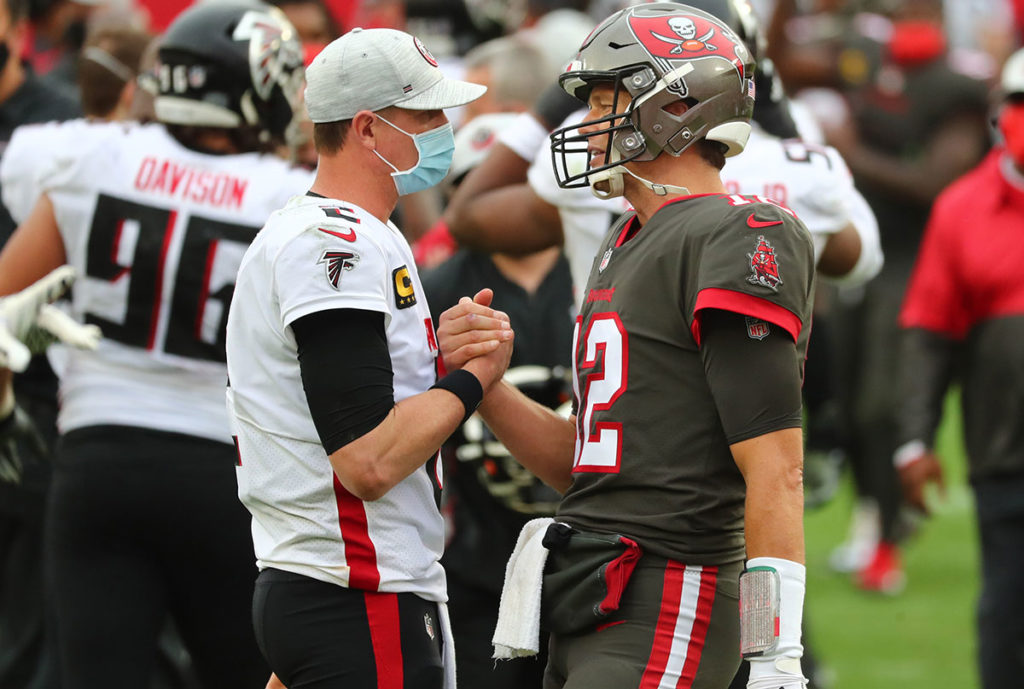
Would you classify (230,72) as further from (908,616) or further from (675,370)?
(908,616)

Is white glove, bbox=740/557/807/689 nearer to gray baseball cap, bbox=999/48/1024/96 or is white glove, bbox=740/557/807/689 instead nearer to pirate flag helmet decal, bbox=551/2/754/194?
pirate flag helmet decal, bbox=551/2/754/194

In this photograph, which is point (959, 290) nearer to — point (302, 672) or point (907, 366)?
point (907, 366)

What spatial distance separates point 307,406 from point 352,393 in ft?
0.55

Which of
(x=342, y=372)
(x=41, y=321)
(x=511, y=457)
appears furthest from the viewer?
(x=511, y=457)

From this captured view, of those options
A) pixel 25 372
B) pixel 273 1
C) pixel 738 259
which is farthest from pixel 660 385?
pixel 273 1

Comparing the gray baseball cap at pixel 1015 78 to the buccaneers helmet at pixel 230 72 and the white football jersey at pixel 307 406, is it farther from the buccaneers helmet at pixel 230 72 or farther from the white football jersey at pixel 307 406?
the white football jersey at pixel 307 406

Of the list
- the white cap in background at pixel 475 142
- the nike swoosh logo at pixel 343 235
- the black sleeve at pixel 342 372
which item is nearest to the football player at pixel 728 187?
the white cap in background at pixel 475 142

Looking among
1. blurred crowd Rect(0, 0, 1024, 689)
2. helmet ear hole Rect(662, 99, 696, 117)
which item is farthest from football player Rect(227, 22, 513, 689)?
blurred crowd Rect(0, 0, 1024, 689)

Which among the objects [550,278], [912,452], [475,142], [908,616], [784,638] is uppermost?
[475,142]

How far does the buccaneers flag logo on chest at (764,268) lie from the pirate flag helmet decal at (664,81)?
37 cm

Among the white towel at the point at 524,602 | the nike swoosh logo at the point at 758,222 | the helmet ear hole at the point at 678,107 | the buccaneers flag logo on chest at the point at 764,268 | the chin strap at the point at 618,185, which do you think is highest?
the helmet ear hole at the point at 678,107

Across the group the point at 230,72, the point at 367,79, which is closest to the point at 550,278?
the point at 230,72

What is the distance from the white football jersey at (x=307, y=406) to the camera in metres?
3.08

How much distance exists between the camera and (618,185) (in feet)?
10.8
